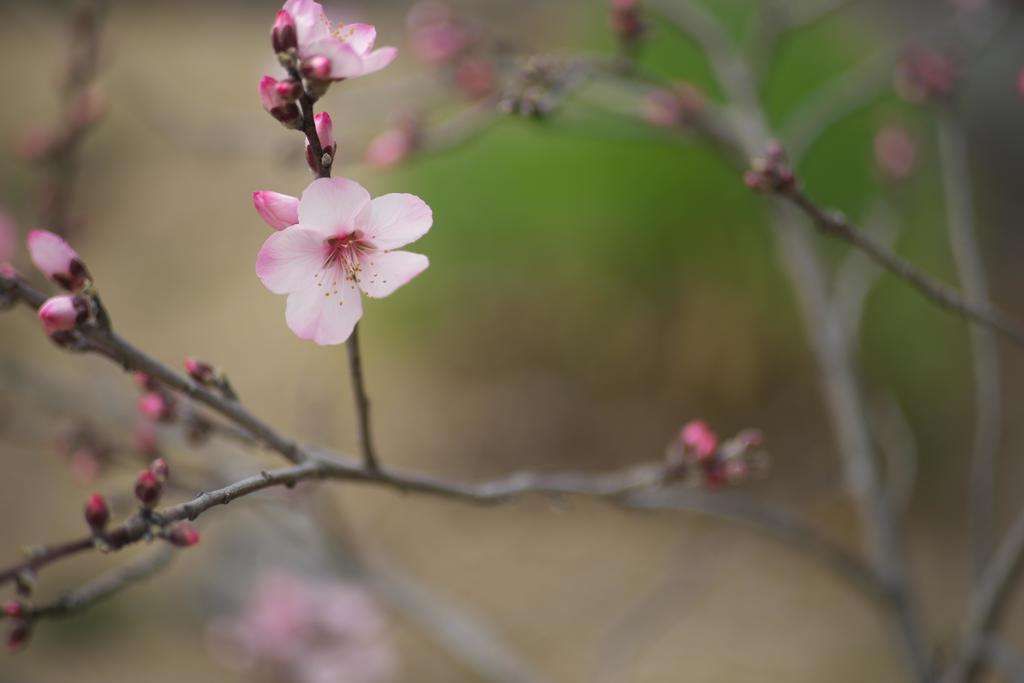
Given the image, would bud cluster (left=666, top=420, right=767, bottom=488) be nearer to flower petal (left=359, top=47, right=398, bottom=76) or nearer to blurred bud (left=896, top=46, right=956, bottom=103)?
flower petal (left=359, top=47, right=398, bottom=76)

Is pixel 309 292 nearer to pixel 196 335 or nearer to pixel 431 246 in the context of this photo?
pixel 431 246

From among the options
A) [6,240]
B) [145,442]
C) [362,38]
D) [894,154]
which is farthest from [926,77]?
[6,240]

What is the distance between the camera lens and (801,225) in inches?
53.6

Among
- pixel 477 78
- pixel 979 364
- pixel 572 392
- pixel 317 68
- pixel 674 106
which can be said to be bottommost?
pixel 317 68

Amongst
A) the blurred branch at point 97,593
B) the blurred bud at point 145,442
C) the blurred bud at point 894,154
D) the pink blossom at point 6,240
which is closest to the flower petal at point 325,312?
the blurred branch at point 97,593

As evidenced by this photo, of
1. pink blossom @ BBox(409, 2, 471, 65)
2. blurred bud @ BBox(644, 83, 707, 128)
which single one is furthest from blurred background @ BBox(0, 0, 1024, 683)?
blurred bud @ BBox(644, 83, 707, 128)

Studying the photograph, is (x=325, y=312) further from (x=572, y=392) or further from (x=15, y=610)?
(x=572, y=392)

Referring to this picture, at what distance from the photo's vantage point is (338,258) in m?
0.63

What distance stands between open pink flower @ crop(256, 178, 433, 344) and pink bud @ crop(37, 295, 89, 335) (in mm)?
118

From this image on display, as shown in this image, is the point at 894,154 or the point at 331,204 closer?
the point at 331,204

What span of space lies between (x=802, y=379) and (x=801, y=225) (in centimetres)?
121

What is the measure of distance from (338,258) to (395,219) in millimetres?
63

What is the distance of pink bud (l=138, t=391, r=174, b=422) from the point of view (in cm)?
86

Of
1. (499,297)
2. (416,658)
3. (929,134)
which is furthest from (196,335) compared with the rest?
(929,134)
